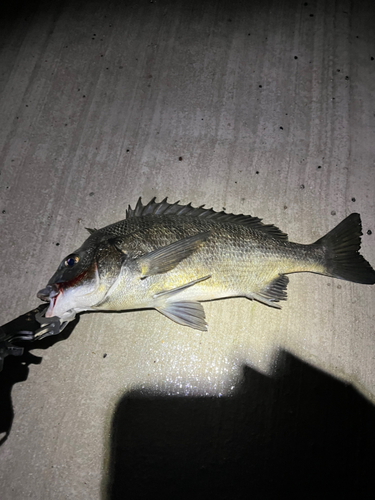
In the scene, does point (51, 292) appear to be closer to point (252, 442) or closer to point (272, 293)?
point (272, 293)

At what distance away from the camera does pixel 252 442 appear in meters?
1.89

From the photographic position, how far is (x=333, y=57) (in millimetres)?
2857

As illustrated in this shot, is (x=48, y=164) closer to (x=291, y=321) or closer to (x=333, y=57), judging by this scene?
(x=291, y=321)

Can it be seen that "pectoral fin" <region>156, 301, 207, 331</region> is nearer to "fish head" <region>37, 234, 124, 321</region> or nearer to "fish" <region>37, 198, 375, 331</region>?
"fish" <region>37, 198, 375, 331</region>

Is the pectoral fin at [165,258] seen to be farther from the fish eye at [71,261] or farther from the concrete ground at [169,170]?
the concrete ground at [169,170]

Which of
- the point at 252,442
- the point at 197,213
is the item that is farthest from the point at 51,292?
the point at 252,442

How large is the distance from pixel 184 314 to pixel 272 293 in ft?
1.91

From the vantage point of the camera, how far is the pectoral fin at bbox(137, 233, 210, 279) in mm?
1753

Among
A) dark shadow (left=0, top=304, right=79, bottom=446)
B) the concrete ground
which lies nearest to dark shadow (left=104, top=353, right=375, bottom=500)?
the concrete ground

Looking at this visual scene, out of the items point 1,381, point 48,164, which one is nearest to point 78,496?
point 1,381

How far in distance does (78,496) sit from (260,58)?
3638mm

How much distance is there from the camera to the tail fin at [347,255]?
2.02m

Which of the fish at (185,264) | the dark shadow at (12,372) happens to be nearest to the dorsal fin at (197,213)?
the fish at (185,264)

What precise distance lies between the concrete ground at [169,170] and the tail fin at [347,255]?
0.66ft
